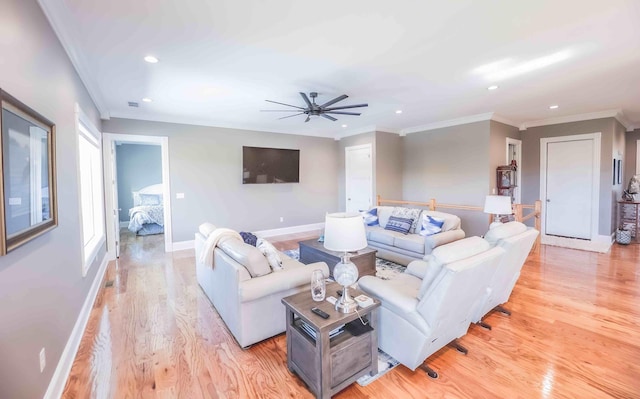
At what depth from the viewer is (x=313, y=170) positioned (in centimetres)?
773

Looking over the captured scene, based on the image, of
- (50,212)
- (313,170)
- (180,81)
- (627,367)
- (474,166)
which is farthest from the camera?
(313,170)

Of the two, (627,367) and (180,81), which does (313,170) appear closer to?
(180,81)

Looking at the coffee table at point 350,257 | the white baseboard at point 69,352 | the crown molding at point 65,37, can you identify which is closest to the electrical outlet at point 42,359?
the white baseboard at point 69,352

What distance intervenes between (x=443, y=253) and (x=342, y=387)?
111cm

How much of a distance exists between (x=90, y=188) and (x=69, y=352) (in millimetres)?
2758

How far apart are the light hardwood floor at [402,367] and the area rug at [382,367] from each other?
5 centimetres

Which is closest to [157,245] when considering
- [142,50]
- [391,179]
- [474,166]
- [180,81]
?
[180,81]

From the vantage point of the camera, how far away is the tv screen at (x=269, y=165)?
647cm

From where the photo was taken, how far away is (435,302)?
185cm

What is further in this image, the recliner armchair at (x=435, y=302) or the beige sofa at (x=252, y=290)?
the beige sofa at (x=252, y=290)

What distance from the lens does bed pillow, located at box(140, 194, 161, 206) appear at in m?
8.32

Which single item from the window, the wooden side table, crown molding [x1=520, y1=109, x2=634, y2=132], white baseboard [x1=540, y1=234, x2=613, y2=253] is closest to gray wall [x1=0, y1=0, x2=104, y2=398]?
the window

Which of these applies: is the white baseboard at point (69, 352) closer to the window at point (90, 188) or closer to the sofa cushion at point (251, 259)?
the window at point (90, 188)

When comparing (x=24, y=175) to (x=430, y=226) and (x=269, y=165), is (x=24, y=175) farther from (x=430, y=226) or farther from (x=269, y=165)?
(x=269, y=165)
